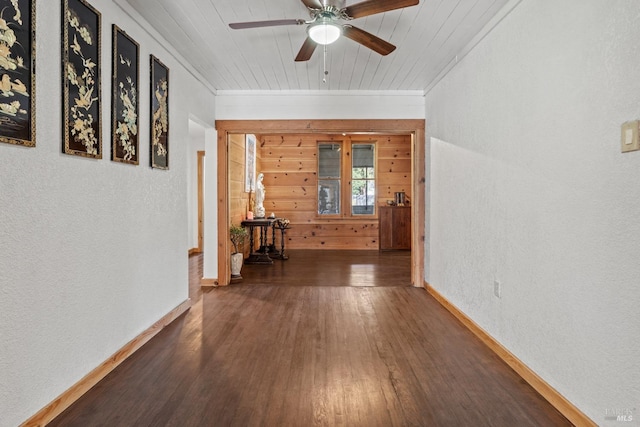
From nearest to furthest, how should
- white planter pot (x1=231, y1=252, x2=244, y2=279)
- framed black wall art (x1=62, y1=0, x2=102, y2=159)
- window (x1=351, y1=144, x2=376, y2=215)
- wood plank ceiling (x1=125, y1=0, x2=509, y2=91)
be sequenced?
1. framed black wall art (x1=62, y1=0, x2=102, y2=159)
2. wood plank ceiling (x1=125, y1=0, x2=509, y2=91)
3. white planter pot (x1=231, y1=252, x2=244, y2=279)
4. window (x1=351, y1=144, x2=376, y2=215)

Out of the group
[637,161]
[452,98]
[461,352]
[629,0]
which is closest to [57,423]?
[461,352]

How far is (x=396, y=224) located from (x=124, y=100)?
6.11 meters

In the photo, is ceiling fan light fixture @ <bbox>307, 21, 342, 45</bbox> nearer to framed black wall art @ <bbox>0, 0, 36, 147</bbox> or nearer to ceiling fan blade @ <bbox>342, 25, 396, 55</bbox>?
ceiling fan blade @ <bbox>342, 25, 396, 55</bbox>

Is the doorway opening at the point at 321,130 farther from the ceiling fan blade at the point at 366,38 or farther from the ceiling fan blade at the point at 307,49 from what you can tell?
the ceiling fan blade at the point at 366,38

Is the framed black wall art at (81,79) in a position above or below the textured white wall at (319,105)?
below

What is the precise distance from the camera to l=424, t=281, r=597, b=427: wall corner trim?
6.26ft

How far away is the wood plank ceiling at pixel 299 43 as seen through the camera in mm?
2721

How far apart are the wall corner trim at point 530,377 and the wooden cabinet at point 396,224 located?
171 inches

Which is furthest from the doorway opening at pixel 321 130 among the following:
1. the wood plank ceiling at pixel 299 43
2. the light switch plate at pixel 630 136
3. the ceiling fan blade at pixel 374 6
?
the light switch plate at pixel 630 136

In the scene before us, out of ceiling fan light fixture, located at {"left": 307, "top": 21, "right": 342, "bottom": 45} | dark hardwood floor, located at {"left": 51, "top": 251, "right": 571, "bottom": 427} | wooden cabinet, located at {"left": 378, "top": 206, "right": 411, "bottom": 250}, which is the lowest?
dark hardwood floor, located at {"left": 51, "top": 251, "right": 571, "bottom": 427}

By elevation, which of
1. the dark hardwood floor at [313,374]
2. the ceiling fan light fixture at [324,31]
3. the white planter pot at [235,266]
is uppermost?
the ceiling fan light fixture at [324,31]

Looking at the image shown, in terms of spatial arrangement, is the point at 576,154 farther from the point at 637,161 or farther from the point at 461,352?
the point at 461,352

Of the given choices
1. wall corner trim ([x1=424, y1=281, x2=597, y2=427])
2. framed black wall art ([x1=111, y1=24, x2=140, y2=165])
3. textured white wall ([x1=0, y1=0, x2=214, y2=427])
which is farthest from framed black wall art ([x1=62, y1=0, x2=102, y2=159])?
wall corner trim ([x1=424, y1=281, x2=597, y2=427])

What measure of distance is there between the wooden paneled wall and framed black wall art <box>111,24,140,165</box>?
214 inches
